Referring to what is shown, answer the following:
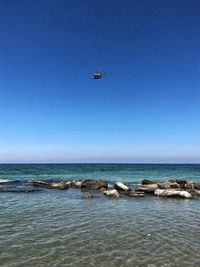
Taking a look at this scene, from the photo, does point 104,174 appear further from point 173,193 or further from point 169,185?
point 173,193

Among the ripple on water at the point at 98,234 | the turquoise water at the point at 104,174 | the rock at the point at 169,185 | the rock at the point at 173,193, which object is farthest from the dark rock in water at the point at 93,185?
the turquoise water at the point at 104,174

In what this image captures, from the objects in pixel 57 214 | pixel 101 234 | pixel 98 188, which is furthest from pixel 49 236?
pixel 98 188

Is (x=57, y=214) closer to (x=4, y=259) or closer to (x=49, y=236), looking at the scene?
(x=49, y=236)

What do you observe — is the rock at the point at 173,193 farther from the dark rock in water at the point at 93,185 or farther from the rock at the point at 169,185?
the dark rock in water at the point at 93,185

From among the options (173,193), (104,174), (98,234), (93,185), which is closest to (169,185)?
(173,193)

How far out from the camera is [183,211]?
20.6 m

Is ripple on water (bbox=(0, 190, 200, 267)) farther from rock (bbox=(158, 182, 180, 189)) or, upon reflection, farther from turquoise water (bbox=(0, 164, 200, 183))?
turquoise water (bbox=(0, 164, 200, 183))

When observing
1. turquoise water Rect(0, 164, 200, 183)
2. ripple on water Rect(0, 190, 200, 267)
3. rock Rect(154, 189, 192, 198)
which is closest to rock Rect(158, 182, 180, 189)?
rock Rect(154, 189, 192, 198)

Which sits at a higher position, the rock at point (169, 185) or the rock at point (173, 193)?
the rock at point (169, 185)

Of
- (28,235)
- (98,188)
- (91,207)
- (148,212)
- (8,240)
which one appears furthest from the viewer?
(98,188)

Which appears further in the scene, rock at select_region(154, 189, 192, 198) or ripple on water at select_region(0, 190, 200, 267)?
rock at select_region(154, 189, 192, 198)

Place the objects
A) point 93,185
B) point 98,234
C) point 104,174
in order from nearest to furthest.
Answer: point 98,234, point 93,185, point 104,174

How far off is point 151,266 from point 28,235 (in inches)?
239

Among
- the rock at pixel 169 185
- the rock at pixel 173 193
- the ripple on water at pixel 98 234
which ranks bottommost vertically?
the ripple on water at pixel 98 234
